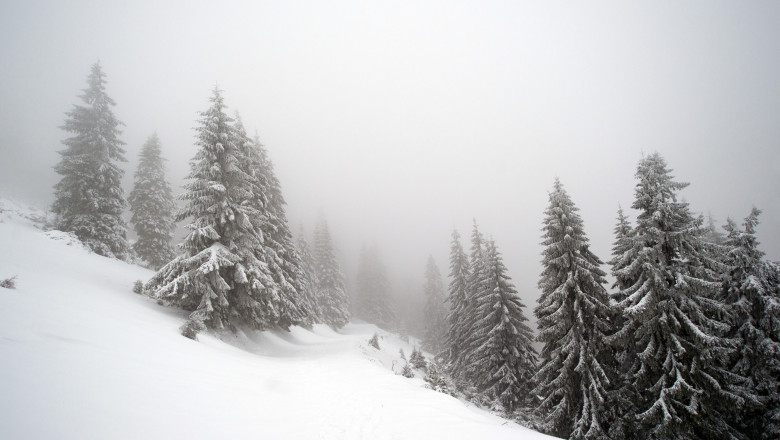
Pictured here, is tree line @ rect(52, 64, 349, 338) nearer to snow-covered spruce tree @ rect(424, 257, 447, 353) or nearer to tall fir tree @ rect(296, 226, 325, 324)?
tall fir tree @ rect(296, 226, 325, 324)

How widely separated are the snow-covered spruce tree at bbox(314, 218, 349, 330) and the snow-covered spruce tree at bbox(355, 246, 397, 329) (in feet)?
42.4

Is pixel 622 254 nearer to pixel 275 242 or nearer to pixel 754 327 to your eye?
pixel 754 327

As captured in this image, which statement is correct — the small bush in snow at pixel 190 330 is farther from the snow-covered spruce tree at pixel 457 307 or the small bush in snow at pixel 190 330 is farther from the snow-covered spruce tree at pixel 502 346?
the snow-covered spruce tree at pixel 457 307

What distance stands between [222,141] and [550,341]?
21.2 meters

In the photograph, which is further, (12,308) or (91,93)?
(91,93)

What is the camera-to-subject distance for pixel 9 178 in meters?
57.8

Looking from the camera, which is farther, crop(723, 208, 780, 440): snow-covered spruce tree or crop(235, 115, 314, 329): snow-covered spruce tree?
crop(235, 115, 314, 329): snow-covered spruce tree

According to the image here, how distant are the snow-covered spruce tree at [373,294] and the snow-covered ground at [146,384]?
149ft

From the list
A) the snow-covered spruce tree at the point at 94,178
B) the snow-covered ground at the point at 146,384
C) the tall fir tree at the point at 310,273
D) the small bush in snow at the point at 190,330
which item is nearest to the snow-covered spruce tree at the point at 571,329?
the snow-covered ground at the point at 146,384

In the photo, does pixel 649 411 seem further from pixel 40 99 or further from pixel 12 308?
pixel 40 99

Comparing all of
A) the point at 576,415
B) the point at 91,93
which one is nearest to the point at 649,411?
the point at 576,415

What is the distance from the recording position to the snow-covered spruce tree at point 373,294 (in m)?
60.8

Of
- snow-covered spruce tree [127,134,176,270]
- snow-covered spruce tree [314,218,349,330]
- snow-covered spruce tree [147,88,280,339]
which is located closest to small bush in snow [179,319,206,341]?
snow-covered spruce tree [147,88,280,339]

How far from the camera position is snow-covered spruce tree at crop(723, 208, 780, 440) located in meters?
14.8
